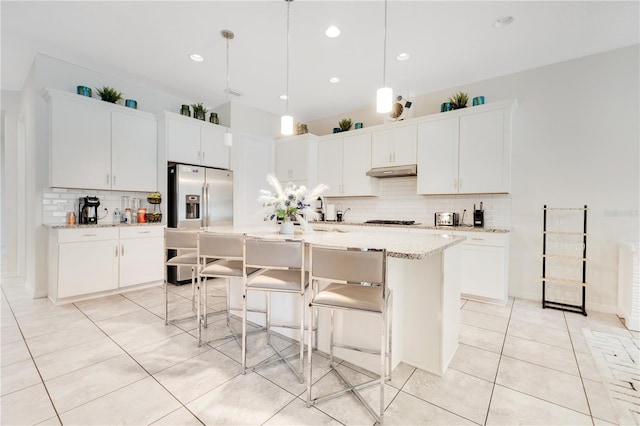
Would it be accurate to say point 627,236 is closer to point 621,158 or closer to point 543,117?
point 621,158

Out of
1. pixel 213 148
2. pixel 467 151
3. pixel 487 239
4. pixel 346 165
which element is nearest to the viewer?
pixel 487 239

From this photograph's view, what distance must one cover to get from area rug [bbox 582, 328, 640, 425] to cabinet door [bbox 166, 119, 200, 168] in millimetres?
4951

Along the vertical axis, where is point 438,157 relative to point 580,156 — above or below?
above

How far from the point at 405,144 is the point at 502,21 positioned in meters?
1.78

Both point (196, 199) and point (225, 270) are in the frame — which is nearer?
point (225, 270)

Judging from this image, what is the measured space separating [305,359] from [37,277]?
361 cm

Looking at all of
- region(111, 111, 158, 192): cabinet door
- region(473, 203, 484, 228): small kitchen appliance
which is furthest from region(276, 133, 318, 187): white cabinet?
region(473, 203, 484, 228): small kitchen appliance

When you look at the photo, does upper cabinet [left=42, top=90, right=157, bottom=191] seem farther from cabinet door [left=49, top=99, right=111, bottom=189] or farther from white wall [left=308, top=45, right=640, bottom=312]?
white wall [left=308, top=45, right=640, bottom=312]

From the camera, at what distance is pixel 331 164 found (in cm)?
497

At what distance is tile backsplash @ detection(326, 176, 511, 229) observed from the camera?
145 inches

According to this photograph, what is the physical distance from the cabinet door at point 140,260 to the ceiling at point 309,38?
7.57ft

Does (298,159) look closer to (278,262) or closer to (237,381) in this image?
(278,262)

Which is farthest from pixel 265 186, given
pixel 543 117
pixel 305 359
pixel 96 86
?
pixel 543 117

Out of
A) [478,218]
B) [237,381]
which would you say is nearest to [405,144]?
[478,218]
